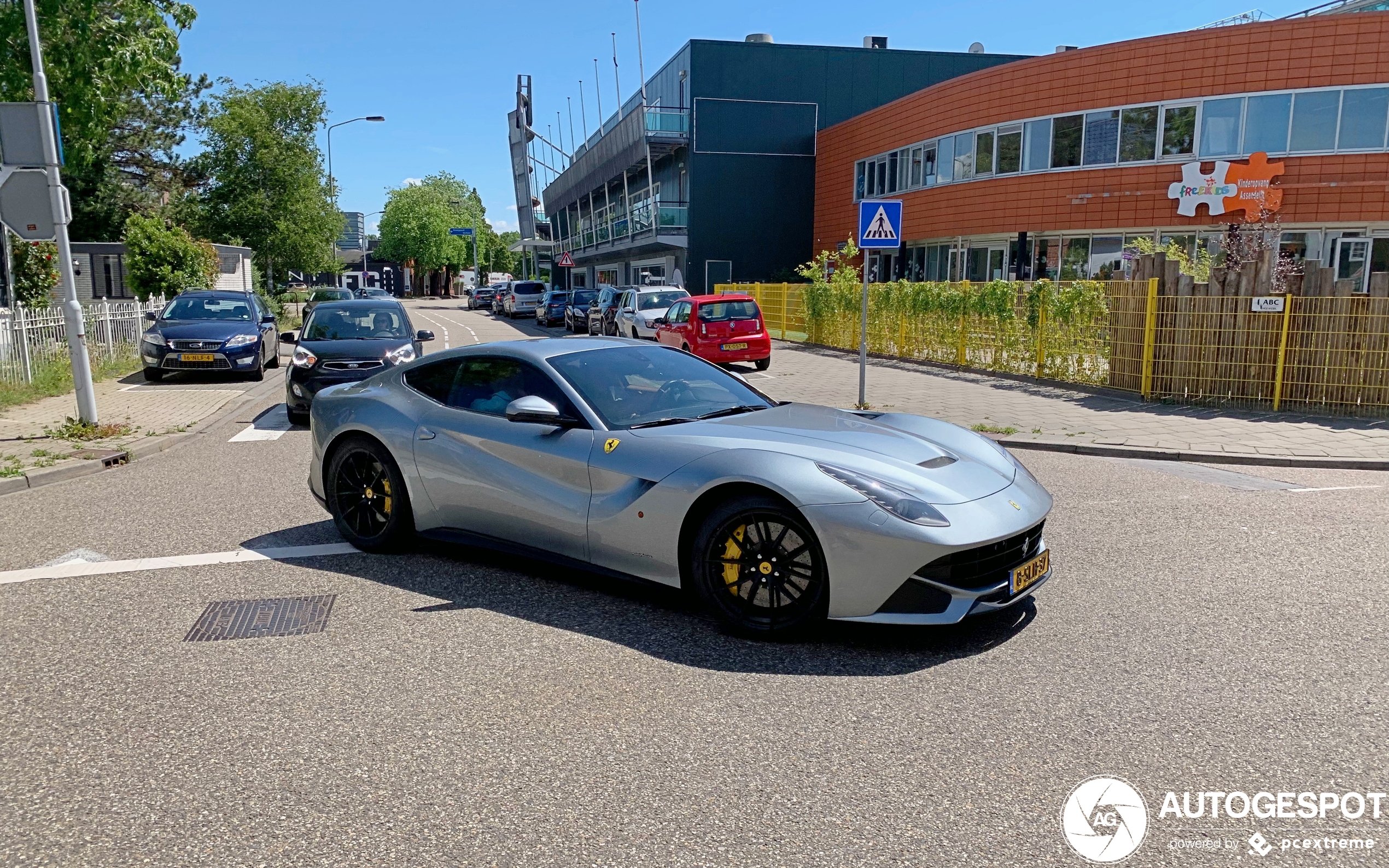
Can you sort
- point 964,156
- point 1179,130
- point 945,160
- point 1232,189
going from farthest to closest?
point 945,160, point 964,156, point 1179,130, point 1232,189

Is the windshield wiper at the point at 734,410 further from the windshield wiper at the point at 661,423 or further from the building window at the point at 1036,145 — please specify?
the building window at the point at 1036,145

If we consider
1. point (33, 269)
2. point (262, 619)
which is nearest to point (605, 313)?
point (33, 269)

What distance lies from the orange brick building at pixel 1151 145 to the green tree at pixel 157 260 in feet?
75.2

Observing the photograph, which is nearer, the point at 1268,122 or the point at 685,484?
the point at 685,484

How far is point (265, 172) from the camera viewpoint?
33531 mm

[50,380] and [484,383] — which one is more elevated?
[484,383]

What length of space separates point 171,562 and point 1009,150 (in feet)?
97.4

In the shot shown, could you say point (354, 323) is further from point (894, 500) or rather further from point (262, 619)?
point (894, 500)

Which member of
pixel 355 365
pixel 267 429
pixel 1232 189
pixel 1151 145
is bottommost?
pixel 267 429

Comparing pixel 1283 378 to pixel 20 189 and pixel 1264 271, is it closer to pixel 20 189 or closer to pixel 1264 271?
pixel 1264 271

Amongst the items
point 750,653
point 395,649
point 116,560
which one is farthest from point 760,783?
point 116,560

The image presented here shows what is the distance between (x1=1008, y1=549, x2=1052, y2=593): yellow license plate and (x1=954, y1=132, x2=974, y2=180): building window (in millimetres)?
29582

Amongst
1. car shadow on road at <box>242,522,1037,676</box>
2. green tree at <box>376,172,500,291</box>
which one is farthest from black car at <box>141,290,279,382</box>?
green tree at <box>376,172,500,291</box>

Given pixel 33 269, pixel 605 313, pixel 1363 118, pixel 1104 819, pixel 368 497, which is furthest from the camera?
pixel 605 313
